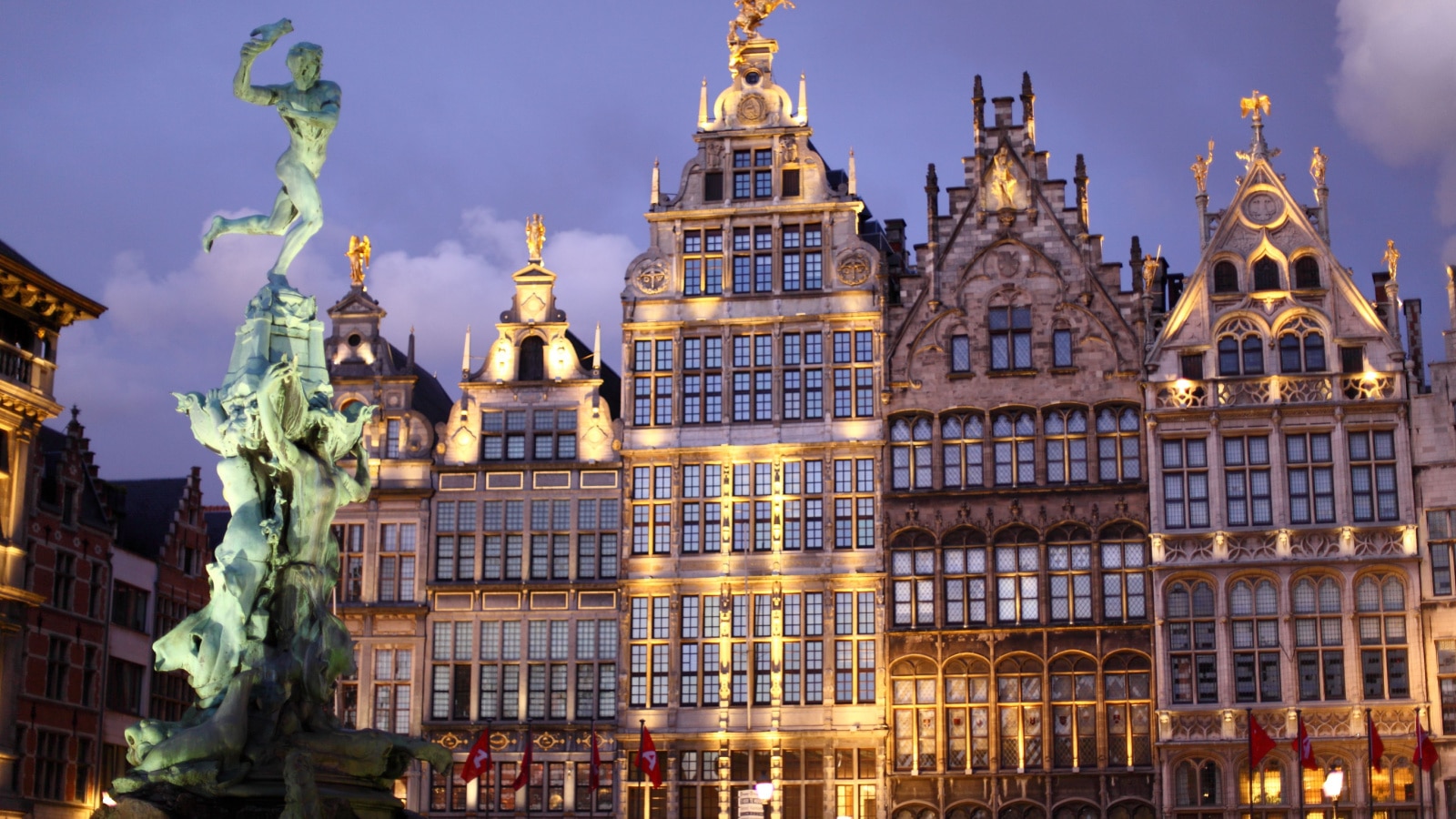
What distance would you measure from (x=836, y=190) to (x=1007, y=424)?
26.3 feet

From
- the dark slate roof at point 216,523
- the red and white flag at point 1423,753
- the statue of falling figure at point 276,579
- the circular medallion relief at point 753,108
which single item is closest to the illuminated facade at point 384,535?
the circular medallion relief at point 753,108

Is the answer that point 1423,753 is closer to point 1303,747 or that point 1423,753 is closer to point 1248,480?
point 1303,747

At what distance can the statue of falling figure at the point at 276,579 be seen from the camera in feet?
65.0

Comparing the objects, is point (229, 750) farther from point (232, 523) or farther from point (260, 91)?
point (260, 91)

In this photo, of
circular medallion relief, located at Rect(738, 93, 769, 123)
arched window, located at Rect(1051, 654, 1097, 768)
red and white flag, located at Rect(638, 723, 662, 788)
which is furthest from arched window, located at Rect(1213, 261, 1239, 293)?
red and white flag, located at Rect(638, 723, 662, 788)

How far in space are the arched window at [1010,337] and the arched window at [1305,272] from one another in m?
5.74

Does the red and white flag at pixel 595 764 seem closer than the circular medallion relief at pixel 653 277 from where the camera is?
Yes

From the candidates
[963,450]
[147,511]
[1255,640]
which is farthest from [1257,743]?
[147,511]

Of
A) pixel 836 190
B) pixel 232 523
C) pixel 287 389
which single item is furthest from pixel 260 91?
pixel 836 190

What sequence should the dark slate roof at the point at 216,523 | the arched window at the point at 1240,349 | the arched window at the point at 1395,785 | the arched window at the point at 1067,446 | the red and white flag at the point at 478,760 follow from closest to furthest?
the arched window at the point at 1395,785, the red and white flag at the point at 478,760, the arched window at the point at 1240,349, the arched window at the point at 1067,446, the dark slate roof at the point at 216,523

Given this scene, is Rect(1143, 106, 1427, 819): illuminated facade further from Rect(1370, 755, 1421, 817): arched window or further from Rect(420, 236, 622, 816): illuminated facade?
Rect(420, 236, 622, 816): illuminated facade

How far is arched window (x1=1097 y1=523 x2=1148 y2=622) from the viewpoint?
41.2 meters

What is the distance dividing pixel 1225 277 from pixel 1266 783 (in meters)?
10.8

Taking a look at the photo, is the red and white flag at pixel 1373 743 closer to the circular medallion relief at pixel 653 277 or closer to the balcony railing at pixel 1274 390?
the balcony railing at pixel 1274 390
